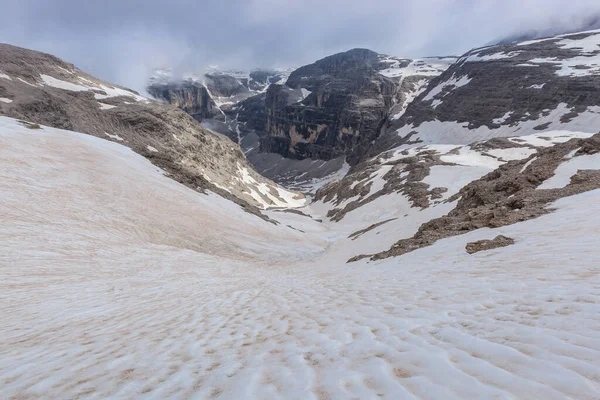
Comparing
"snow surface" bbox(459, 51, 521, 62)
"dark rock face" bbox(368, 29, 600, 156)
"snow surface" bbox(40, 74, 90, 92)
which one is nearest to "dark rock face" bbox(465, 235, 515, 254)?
"snow surface" bbox(40, 74, 90, 92)

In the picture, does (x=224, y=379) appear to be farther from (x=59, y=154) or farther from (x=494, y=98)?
(x=494, y=98)

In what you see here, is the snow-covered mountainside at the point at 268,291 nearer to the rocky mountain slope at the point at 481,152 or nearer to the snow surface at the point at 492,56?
the rocky mountain slope at the point at 481,152

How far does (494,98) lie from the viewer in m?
104

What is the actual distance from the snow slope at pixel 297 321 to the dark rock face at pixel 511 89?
9849 centimetres

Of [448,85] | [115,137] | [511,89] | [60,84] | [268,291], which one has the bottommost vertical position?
[268,291]

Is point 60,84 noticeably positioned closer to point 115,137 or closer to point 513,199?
point 115,137

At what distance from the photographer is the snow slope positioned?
2910mm

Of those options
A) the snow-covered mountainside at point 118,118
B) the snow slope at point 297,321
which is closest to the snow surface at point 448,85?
the snow-covered mountainside at point 118,118

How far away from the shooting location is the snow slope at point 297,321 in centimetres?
291

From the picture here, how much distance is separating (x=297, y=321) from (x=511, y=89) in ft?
406

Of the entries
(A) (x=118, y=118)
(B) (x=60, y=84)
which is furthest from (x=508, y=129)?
(B) (x=60, y=84)

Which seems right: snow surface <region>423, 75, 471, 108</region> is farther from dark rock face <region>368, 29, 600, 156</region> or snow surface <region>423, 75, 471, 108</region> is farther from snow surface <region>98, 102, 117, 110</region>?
snow surface <region>98, 102, 117, 110</region>

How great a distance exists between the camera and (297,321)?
5543mm

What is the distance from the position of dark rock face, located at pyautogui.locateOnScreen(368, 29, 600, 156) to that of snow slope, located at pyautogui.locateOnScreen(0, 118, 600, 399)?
9849cm
